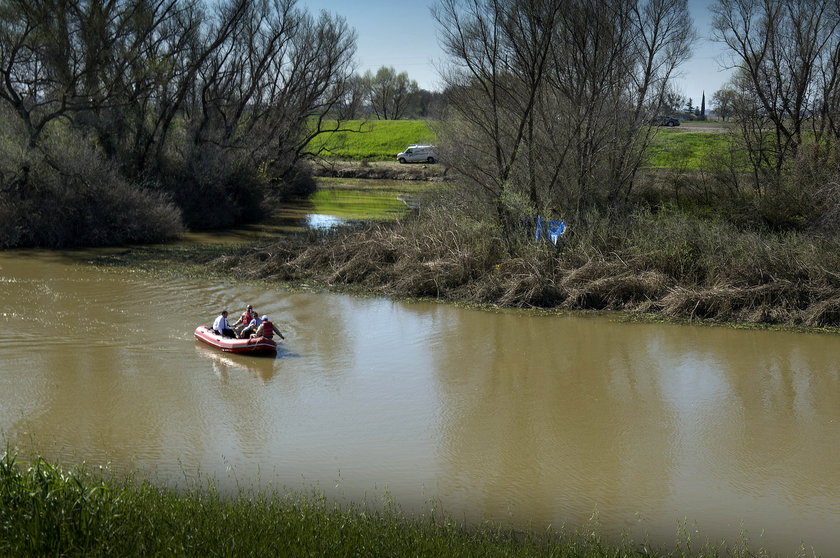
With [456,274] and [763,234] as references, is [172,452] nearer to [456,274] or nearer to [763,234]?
[456,274]

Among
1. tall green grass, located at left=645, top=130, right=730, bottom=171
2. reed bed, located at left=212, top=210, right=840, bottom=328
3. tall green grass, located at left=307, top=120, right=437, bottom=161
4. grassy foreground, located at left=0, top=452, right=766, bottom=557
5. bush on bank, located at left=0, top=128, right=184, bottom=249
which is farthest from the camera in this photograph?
tall green grass, located at left=307, top=120, right=437, bottom=161

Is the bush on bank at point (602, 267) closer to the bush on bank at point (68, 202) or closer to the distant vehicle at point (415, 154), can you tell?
the bush on bank at point (68, 202)

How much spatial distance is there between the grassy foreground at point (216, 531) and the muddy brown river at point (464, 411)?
0.89m

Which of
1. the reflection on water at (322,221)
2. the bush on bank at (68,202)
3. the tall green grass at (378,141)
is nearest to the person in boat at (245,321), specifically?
the bush on bank at (68,202)

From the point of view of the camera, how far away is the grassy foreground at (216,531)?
19.5 ft

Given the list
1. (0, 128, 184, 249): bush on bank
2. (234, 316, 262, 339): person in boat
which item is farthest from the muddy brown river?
(0, 128, 184, 249): bush on bank

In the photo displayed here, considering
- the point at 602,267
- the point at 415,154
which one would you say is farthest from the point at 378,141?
the point at 602,267

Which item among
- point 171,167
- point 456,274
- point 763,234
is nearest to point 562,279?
point 456,274

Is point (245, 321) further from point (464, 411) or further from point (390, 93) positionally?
point (390, 93)

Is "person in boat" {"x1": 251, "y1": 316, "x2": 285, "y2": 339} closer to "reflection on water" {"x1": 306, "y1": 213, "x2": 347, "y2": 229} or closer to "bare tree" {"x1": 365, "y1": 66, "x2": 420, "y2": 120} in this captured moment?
"reflection on water" {"x1": 306, "y1": 213, "x2": 347, "y2": 229}

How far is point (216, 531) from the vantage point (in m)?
6.38

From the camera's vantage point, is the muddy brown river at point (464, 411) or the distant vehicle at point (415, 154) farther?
the distant vehicle at point (415, 154)

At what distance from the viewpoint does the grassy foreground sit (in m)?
5.93

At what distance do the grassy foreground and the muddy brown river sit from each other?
2.93 ft
